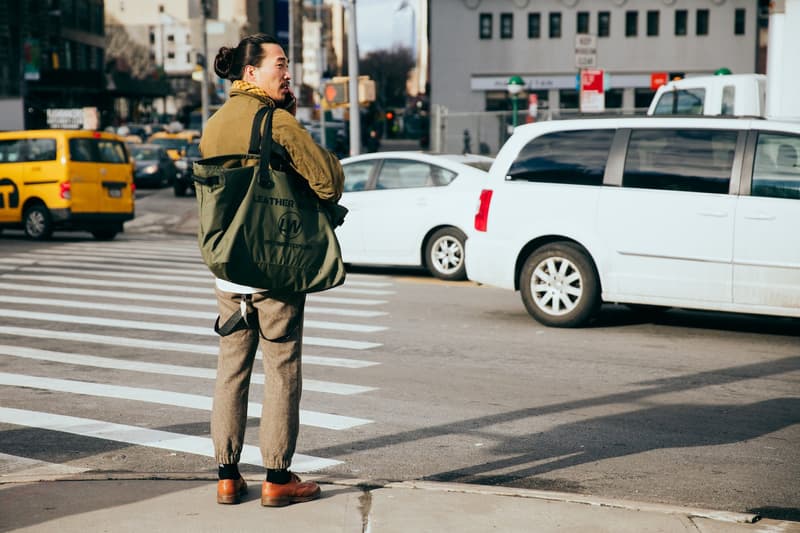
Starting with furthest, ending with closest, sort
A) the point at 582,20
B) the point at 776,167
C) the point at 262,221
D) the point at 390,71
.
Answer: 1. the point at 390,71
2. the point at 582,20
3. the point at 776,167
4. the point at 262,221

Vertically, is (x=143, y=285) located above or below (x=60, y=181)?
below

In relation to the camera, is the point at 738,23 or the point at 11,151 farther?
the point at 738,23

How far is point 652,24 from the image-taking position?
63094 mm

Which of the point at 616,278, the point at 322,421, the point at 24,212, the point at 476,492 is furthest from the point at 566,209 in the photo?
the point at 24,212

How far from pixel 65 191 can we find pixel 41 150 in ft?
3.12

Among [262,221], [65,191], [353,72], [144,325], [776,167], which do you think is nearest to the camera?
[262,221]

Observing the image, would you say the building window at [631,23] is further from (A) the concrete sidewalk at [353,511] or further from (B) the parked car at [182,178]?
(A) the concrete sidewalk at [353,511]

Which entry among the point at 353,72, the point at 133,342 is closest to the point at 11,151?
the point at 353,72

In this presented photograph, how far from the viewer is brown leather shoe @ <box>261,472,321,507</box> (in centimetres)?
460

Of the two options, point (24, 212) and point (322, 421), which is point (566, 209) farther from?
point (24, 212)

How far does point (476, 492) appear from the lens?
16.0 ft

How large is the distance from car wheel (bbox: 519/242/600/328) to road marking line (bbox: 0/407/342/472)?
4695mm

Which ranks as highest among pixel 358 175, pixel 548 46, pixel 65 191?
pixel 548 46

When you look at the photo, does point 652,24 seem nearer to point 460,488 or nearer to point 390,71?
point 460,488
